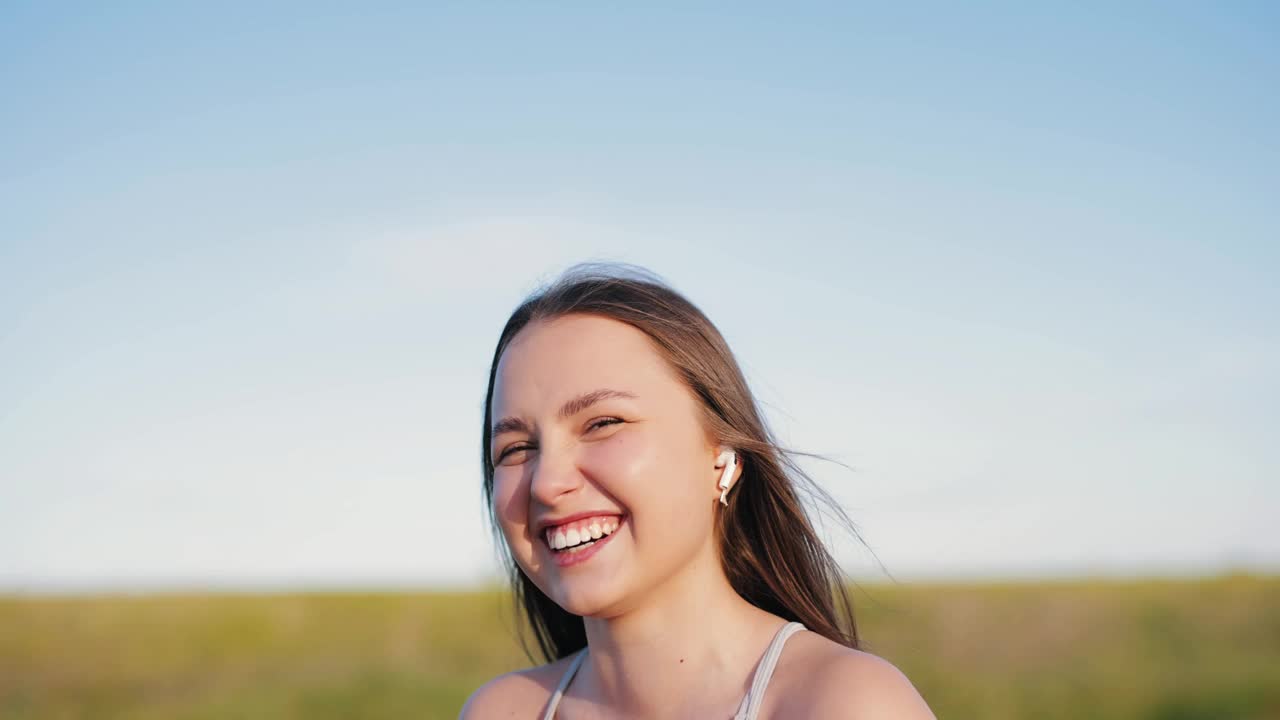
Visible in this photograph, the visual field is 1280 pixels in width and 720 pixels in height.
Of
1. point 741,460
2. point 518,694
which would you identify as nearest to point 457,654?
point 518,694

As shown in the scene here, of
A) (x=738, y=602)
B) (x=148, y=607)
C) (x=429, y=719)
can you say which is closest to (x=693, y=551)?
(x=738, y=602)

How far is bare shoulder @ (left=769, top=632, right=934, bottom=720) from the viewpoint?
303cm

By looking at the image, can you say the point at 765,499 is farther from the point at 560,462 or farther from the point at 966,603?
the point at 966,603

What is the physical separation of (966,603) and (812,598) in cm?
2671

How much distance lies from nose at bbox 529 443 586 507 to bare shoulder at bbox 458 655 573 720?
0.87 metres

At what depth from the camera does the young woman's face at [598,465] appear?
3.28 m

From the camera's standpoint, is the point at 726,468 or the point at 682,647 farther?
the point at 726,468

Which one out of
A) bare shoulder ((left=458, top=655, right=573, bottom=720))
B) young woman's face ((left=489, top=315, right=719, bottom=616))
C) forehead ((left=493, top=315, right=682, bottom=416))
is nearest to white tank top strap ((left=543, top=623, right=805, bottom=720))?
bare shoulder ((left=458, top=655, right=573, bottom=720))

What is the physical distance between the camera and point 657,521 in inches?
130

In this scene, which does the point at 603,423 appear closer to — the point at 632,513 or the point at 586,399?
the point at 586,399

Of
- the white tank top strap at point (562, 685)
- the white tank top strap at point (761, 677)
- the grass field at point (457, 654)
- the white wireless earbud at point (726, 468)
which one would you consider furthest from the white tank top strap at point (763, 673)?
the grass field at point (457, 654)

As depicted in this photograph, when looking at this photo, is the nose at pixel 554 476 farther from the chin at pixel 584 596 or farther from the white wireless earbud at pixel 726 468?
the white wireless earbud at pixel 726 468

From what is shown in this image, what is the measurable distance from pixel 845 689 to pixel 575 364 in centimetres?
115

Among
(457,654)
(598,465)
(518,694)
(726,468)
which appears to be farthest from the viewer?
(457,654)
